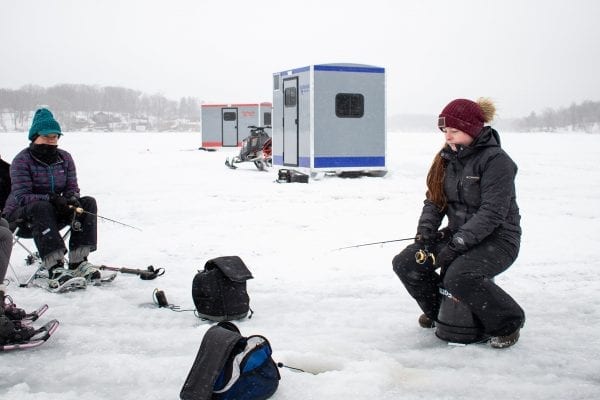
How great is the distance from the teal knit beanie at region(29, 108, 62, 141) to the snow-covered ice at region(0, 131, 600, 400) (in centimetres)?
123

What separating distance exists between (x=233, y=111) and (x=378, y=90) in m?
13.5

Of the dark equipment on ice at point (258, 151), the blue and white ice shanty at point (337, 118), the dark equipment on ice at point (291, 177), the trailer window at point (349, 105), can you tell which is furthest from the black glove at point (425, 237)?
the dark equipment on ice at point (258, 151)

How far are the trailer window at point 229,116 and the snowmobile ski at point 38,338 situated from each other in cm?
2331

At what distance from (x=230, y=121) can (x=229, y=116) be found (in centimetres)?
23

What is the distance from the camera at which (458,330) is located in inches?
136

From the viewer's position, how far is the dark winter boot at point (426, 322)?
3.75 meters

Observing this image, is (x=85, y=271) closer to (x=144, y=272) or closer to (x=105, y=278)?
(x=105, y=278)

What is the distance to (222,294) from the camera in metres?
3.93

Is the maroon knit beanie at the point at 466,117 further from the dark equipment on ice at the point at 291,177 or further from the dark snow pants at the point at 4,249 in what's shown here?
the dark equipment on ice at the point at 291,177

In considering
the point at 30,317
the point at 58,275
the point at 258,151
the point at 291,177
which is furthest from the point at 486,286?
the point at 258,151

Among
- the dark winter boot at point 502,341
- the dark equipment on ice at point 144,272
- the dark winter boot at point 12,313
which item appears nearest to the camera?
the dark winter boot at point 502,341

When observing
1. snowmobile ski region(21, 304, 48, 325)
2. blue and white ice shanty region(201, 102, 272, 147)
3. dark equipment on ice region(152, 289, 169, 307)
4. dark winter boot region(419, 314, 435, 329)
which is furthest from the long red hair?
blue and white ice shanty region(201, 102, 272, 147)

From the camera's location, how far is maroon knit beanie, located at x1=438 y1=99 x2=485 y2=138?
345 centimetres

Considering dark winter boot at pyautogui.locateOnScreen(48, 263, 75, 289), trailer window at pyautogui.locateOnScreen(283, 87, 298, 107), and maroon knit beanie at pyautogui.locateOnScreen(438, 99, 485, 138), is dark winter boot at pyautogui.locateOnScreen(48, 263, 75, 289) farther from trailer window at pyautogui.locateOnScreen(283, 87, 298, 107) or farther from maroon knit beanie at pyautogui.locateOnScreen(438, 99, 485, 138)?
trailer window at pyautogui.locateOnScreen(283, 87, 298, 107)
